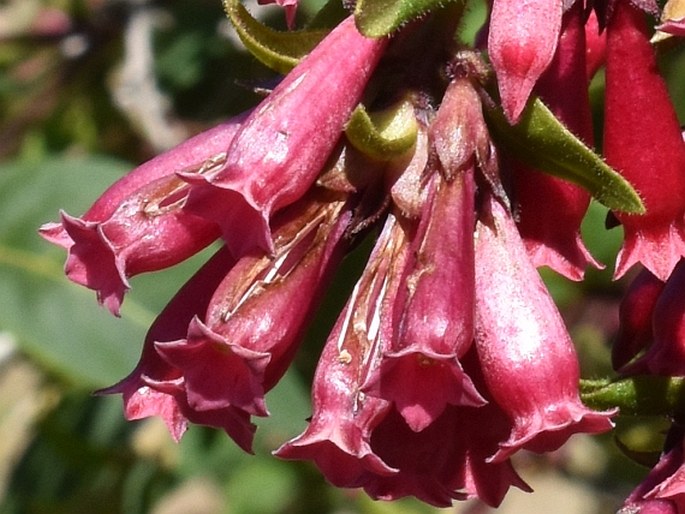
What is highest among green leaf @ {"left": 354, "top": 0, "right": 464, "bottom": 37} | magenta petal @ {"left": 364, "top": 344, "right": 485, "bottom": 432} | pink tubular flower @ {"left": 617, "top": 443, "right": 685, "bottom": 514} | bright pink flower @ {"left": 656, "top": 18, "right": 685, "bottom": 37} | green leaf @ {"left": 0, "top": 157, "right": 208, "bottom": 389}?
green leaf @ {"left": 354, "top": 0, "right": 464, "bottom": 37}

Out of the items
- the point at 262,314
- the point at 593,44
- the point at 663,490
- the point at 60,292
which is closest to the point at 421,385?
the point at 262,314

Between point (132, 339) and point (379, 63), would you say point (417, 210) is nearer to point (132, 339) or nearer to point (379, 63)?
point (379, 63)

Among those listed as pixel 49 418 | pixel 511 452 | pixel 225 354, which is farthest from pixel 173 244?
pixel 49 418

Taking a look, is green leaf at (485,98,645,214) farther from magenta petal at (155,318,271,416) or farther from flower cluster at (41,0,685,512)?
magenta petal at (155,318,271,416)

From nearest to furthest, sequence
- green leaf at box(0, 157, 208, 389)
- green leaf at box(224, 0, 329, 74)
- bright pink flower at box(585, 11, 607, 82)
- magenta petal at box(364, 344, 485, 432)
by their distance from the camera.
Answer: magenta petal at box(364, 344, 485, 432), green leaf at box(224, 0, 329, 74), bright pink flower at box(585, 11, 607, 82), green leaf at box(0, 157, 208, 389)

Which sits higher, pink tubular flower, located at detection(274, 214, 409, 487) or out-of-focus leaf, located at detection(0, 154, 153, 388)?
pink tubular flower, located at detection(274, 214, 409, 487)

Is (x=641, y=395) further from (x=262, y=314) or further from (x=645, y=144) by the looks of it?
(x=262, y=314)

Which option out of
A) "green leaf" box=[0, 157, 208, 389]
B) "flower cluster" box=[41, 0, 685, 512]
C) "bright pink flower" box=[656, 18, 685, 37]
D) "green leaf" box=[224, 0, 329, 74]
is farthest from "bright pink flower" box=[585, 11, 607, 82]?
"green leaf" box=[0, 157, 208, 389]

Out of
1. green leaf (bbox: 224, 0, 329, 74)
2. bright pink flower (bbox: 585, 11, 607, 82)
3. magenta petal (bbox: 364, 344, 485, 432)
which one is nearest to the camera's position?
magenta petal (bbox: 364, 344, 485, 432)
